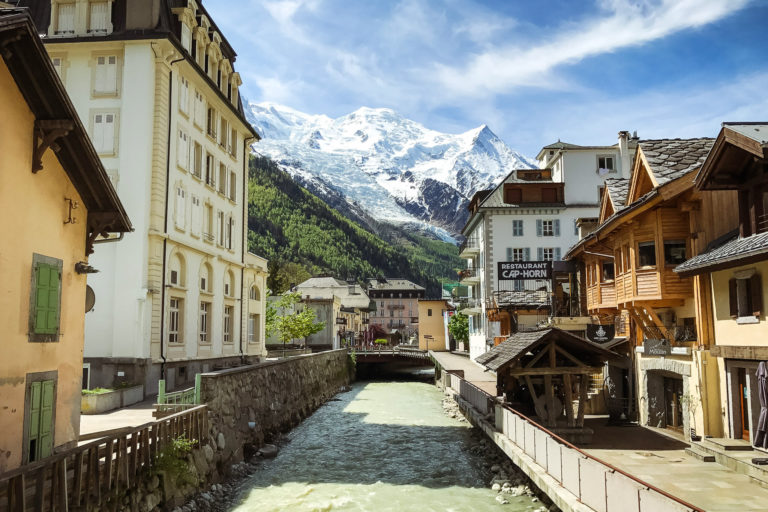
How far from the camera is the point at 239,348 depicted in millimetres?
38719

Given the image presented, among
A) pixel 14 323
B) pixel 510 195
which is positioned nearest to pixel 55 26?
pixel 14 323

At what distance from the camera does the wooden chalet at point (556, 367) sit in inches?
781

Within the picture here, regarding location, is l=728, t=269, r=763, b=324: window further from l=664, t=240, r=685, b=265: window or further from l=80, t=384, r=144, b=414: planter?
l=80, t=384, r=144, b=414: planter

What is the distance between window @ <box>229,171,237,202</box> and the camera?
38625mm

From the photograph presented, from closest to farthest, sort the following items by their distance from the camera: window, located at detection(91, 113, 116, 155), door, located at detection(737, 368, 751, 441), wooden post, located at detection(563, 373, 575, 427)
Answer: door, located at detection(737, 368, 751, 441)
wooden post, located at detection(563, 373, 575, 427)
window, located at detection(91, 113, 116, 155)

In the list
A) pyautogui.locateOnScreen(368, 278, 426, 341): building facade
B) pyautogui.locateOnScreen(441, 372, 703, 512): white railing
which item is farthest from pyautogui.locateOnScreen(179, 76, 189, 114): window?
pyautogui.locateOnScreen(368, 278, 426, 341): building facade

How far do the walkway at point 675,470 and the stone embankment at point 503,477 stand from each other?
1.97m

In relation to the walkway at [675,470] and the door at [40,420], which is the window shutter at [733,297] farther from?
the door at [40,420]

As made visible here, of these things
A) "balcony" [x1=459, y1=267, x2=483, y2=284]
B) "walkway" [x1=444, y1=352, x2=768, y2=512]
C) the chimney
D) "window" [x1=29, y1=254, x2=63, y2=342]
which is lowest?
"walkway" [x1=444, y1=352, x2=768, y2=512]

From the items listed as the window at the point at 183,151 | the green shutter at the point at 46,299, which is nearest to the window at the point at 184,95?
the window at the point at 183,151

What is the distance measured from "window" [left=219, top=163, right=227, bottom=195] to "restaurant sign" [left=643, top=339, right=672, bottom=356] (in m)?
23.9

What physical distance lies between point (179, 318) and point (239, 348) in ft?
28.4

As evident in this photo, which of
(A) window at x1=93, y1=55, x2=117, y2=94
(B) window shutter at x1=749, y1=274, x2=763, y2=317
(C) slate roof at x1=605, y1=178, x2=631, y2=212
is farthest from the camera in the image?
(A) window at x1=93, y1=55, x2=117, y2=94

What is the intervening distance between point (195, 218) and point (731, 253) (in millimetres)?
24030
